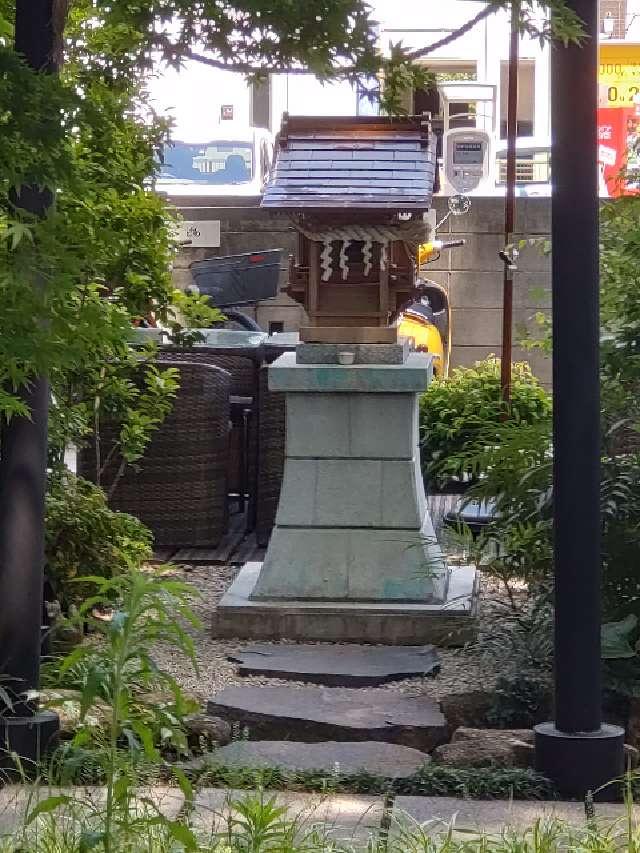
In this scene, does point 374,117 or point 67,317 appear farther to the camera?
point 374,117

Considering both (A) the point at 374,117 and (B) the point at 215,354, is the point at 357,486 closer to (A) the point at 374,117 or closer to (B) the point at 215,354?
(A) the point at 374,117

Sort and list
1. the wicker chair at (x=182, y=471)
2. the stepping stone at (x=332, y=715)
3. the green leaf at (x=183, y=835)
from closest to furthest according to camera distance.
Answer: the green leaf at (x=183, y=835) → the stepping stone at (x=332, y=715) → the wicker chair at (x=182, y=471)

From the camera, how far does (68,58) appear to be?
568 cm

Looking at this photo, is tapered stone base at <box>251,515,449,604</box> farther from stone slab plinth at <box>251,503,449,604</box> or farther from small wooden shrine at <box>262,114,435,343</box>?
small wooden shrine at <box>262,114,435,343</box>

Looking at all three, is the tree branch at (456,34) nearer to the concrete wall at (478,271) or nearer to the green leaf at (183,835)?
the green leaf at (183,835)

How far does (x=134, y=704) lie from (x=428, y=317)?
9.56m

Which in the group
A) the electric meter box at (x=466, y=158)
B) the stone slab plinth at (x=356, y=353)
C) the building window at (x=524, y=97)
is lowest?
the stone slab plinth at (x=356, y=353)

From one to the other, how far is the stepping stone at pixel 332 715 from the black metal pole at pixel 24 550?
3.39 ft

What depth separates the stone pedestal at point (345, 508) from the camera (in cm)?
611

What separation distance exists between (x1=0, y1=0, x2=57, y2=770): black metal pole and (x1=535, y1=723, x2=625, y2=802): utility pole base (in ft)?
4.54

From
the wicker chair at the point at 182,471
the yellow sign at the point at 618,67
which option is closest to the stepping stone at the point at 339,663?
the wicker chair at the point at 182,471

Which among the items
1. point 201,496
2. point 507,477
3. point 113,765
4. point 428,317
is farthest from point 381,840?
point 428,317

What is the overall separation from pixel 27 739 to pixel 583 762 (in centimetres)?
152

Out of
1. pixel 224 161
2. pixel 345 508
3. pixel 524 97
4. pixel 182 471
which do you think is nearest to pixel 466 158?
pixel 224 161
